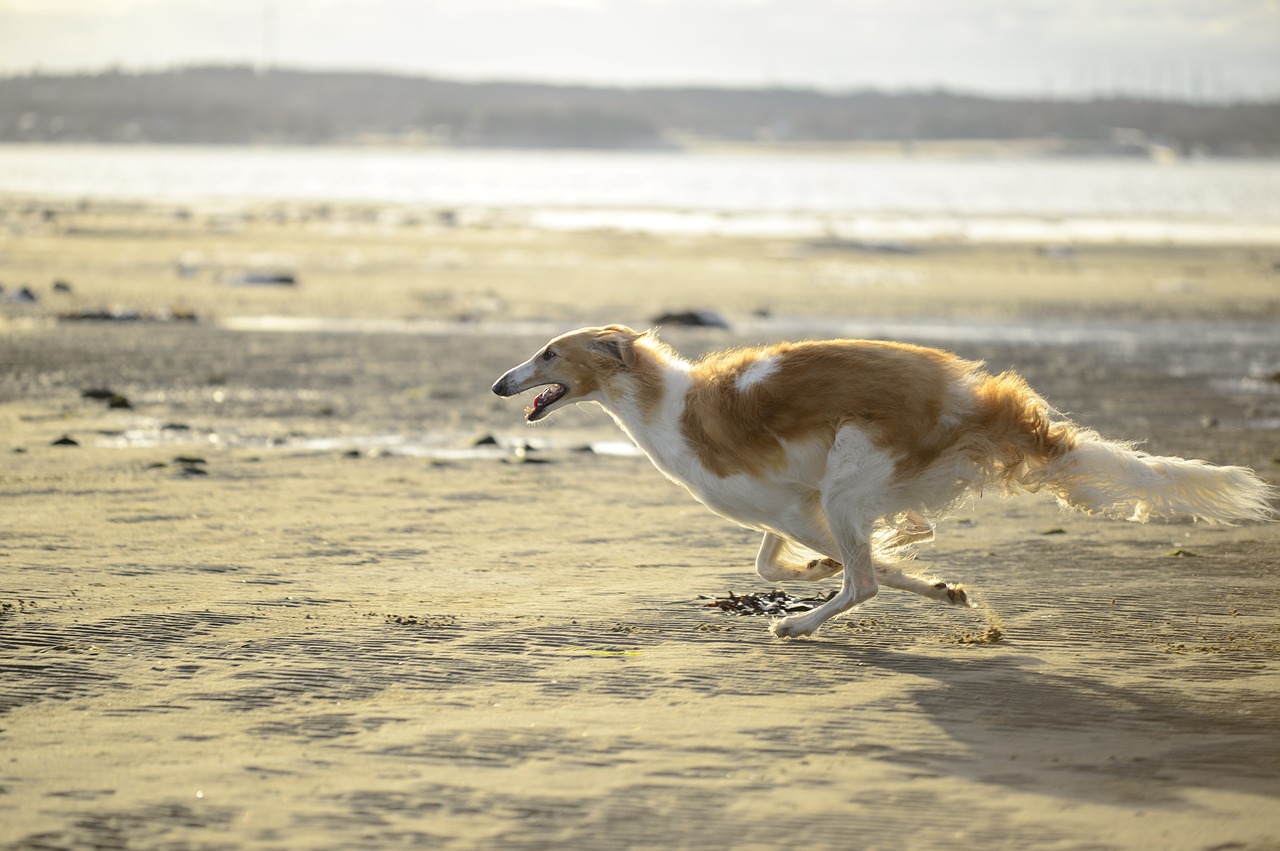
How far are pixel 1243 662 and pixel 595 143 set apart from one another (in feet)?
582

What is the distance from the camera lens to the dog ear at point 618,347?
7633 mm

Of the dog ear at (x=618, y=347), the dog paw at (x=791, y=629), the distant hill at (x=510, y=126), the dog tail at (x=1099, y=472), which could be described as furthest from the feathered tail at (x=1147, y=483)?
the distant hill at (x=510, y=126)

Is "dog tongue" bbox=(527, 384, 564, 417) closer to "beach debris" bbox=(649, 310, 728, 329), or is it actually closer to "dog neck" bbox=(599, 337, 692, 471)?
"dog neck" bbox=(599, 337, 692, 471)

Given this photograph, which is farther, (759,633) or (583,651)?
(759,633)

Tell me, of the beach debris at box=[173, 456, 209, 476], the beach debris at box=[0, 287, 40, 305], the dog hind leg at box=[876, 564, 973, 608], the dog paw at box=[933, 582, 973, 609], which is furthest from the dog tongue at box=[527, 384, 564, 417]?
the beach debris at box=[0, 287, 40, 305]

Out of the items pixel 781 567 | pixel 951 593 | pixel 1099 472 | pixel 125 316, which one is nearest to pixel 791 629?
pixel 781 567

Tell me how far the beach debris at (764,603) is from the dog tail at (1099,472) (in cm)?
149

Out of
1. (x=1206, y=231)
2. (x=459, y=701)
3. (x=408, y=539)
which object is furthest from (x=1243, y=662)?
(x=1206, y=231)

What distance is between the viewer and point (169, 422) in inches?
547

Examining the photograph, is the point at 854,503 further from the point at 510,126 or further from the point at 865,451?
the point at 510,126

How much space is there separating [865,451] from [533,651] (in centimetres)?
196

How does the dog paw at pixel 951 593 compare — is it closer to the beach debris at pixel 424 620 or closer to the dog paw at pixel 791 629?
the dog paw at pixel 791 629

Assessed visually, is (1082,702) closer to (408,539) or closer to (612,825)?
(612,825)

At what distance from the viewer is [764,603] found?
811cm
